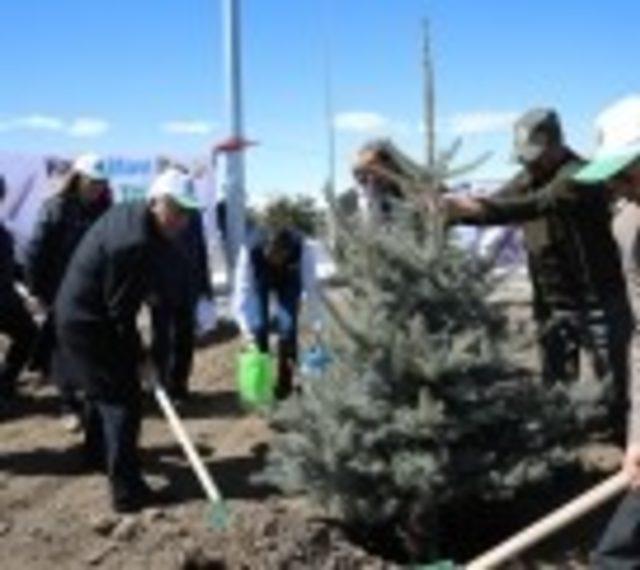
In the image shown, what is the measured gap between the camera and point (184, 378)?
10.8 metres

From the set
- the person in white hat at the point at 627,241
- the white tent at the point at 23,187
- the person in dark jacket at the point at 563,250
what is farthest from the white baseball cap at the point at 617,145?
the white tent at the point at 23,187

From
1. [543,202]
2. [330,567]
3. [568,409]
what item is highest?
[543,202]

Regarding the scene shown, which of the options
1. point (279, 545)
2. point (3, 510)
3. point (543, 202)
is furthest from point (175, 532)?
point (543, 202)

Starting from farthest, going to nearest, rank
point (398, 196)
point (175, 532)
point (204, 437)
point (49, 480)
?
1. point (204, 437)
2. point (49, 480)
3. point (398, 196)
4. point (175, 532)

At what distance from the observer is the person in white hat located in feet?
16.5

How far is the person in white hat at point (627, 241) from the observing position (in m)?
5.02

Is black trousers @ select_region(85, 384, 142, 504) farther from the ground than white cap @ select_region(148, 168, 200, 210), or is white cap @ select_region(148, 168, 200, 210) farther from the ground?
white cap @ select_region(148, 168, 200, 210)

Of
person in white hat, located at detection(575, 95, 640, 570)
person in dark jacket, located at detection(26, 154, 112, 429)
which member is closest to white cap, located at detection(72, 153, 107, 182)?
person in dark jacket, located at detection(26, 154, 112, 429)

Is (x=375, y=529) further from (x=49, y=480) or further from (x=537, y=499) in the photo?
(x=49, y=480)

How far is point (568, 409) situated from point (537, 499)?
0.52 metres

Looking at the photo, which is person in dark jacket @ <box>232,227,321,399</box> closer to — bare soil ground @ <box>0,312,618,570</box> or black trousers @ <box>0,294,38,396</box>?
bare soil ground @ <box>0,312,618,570</box>

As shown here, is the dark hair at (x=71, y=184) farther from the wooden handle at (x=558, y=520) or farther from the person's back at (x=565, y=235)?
the wooden handle at (x=558, y=520)

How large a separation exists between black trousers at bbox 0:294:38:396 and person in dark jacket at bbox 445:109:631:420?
3630 mm

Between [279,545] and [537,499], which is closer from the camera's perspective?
[279,545]
